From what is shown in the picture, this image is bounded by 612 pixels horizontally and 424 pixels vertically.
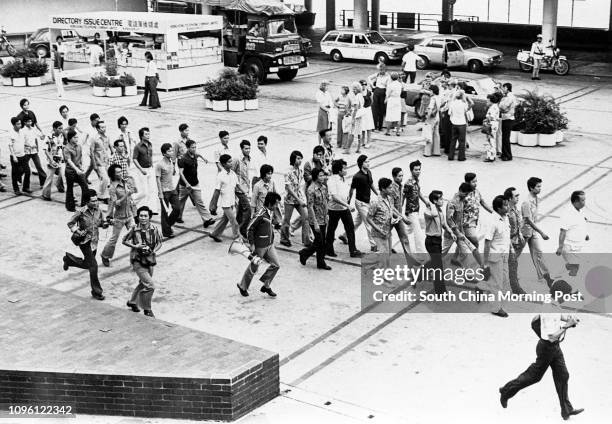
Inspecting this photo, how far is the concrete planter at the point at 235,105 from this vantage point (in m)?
25.8

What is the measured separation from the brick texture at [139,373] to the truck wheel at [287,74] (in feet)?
71.6

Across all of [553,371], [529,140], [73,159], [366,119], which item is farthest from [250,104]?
[553,371]

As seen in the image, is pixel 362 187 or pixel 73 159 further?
pixel 73 159

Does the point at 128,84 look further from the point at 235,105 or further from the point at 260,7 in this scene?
the point at 260,7

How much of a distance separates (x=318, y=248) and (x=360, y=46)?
23.0 meters

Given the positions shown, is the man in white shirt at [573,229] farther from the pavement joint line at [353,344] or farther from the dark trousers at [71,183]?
the dark trousers at [71,183]

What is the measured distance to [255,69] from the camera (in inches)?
1200

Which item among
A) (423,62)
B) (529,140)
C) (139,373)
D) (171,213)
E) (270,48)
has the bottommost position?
(139,373)

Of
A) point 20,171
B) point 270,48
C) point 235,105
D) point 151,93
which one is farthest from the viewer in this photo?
point 270,48

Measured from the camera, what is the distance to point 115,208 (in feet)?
44.7

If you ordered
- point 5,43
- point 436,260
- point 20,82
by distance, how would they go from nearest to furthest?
point 436,260, point 20,82, point 5,43

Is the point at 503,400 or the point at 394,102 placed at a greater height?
the point at 394,102

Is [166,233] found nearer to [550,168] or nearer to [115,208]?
[115,208]

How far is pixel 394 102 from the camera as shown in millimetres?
21969
